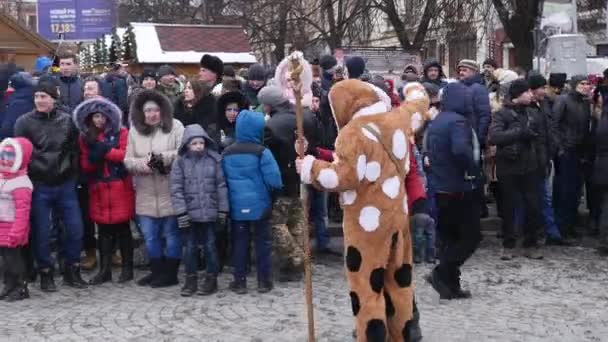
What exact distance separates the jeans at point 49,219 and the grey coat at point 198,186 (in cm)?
107

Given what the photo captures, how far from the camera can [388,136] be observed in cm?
518

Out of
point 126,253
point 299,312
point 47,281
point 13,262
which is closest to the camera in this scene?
point 299,312

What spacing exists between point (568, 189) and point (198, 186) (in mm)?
4819

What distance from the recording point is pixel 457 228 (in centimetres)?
707

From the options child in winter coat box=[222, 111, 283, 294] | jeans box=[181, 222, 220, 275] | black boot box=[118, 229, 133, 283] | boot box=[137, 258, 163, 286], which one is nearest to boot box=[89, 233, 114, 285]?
black boot box=[118, 229, 133, 283]

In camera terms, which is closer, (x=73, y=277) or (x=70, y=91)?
(x=73, y=277)

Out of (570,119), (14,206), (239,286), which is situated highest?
(570,119)

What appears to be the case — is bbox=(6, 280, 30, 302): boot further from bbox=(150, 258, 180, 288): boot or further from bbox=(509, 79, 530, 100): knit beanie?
bbox=(509, 79, 530, 100): knit beanie

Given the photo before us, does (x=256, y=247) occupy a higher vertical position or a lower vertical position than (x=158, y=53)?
lower

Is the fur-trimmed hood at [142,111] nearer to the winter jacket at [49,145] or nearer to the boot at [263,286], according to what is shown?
the winter jacket at [49,145]

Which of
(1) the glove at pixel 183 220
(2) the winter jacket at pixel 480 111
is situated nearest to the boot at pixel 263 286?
(1) the glove at pixel 183 220

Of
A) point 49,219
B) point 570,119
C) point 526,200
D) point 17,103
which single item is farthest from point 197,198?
point 570,119

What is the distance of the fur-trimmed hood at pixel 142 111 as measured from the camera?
7.77 metres

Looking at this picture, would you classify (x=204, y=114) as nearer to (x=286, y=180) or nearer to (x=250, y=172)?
(x=286, y=180)
